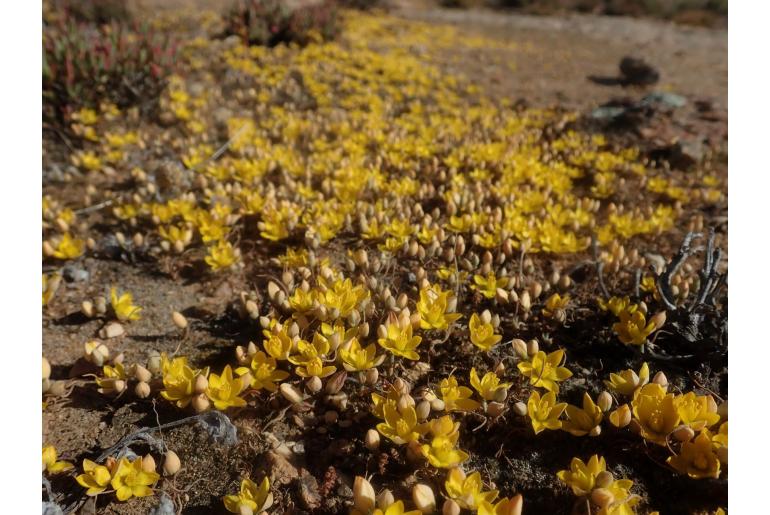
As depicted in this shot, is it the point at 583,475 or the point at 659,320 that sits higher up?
the point at 659,320

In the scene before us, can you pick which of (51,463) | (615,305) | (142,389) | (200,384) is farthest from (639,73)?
(51,463)

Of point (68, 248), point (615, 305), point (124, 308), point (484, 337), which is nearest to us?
point (484, 337)

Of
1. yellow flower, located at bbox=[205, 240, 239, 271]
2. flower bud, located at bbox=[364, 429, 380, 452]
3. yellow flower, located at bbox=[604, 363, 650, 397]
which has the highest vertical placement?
yellow flower, located at bbox=[205, 240, 239, 271]

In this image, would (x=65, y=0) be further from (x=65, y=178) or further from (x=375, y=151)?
(x=375, y=151)

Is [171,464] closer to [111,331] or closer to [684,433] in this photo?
[111,331]

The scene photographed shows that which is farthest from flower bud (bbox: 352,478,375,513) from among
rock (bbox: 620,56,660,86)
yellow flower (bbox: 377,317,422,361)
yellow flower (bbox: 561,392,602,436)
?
rock (bbox: 620,56,660,86)

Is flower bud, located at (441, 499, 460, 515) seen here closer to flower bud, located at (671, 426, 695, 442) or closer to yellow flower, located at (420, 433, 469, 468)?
yellow flower, located at (420, 433, 469, 468)
